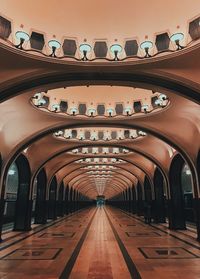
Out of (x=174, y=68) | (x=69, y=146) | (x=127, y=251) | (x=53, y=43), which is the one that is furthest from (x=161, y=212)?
(x=53, y=43)

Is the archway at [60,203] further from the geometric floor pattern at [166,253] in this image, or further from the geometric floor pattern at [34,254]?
the geometric floor pattern at [166,253]

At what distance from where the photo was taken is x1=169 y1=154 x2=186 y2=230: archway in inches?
627

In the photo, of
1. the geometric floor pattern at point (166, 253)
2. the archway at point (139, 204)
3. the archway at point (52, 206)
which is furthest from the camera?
the archway at point (139, 204)

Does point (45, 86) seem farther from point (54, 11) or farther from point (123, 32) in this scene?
point (123, 32)

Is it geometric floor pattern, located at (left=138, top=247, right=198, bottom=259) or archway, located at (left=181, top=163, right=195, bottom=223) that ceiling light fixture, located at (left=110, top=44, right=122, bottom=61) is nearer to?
geometric floor pattern, located at (left=138, top=247, right=198, bottom=259)

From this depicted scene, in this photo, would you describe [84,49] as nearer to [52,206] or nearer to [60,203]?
[52,206]

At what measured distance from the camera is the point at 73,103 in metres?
11.5

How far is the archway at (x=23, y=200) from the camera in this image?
611 inches

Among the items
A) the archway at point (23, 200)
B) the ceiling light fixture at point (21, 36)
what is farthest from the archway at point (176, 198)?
the ceiling light fixture at point (21, 36)

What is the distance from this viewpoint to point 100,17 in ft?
23.7

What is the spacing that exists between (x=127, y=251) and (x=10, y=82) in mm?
7132

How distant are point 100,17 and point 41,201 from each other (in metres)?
16.3

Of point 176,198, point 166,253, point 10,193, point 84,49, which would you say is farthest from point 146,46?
point 10,193

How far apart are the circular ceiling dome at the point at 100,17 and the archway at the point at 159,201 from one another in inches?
605
